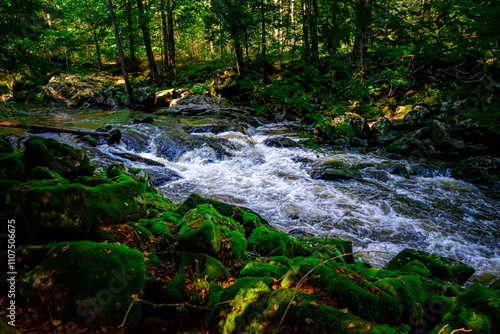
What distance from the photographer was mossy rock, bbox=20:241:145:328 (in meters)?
2.46

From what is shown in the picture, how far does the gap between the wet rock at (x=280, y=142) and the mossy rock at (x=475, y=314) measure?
37.5ft

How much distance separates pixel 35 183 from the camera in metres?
3.61

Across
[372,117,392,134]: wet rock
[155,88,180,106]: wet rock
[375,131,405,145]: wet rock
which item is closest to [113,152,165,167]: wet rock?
[375,131,405,145]: wet rock

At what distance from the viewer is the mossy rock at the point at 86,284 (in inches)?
97.0

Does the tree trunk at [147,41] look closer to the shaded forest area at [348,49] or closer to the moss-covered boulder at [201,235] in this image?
the shaded forest area at [348,49]

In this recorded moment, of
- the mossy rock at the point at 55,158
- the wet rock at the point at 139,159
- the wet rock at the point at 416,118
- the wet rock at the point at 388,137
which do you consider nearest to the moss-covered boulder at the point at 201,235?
the mossy rock at the point at 55,158

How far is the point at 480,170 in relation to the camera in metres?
9.63

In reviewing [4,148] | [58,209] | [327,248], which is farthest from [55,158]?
[327,248]

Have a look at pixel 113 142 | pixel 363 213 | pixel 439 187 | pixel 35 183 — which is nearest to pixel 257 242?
pixel 35 183

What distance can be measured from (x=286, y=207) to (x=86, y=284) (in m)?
6.15

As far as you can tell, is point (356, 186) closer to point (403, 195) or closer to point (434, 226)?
point (403, 195)

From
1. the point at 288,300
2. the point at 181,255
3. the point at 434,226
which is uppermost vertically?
the point at 288,300

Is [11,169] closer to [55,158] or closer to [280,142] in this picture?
[55,158]

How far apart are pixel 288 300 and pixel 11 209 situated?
3.45 m
